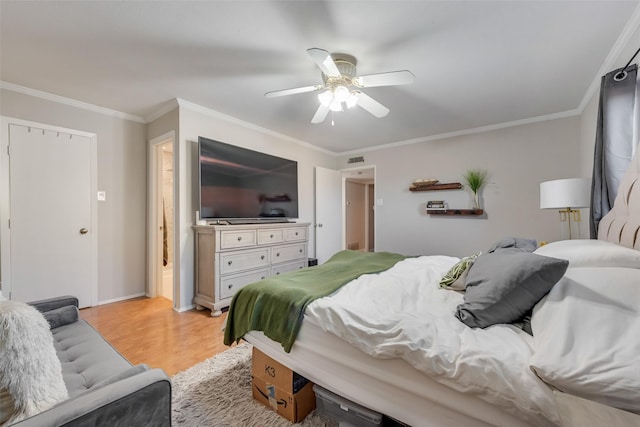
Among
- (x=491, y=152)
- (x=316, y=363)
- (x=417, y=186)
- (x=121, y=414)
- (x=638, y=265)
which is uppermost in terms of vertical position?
(x=491, y=152)

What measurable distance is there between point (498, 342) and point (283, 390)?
110cm

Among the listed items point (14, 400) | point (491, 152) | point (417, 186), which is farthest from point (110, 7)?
point (491, 152)

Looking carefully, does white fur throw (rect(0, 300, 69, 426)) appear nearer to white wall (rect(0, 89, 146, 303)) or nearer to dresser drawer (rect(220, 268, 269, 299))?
dresser drawer (rect(220, 268, 269, 299))

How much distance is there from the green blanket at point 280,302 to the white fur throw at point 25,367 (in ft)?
2.72

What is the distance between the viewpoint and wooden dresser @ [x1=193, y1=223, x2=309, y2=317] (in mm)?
2879

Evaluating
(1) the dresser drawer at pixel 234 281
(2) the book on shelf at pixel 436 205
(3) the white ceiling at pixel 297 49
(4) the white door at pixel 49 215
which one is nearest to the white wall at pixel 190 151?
(3) the white ceiling at pixel 297 49

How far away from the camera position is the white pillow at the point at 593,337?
27.0 inches

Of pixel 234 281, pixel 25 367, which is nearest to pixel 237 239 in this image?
pixel 234 281

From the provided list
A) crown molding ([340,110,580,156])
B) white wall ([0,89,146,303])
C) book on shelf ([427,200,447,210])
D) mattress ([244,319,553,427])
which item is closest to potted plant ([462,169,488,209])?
book on shelf ([427,200,447,210])

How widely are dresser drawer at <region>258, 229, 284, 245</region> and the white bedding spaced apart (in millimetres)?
1991

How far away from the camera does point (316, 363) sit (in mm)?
1314

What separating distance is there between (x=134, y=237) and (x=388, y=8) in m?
3.76

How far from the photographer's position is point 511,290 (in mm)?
1086

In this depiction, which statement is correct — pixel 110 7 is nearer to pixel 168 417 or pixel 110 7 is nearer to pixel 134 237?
pixel 168 417
